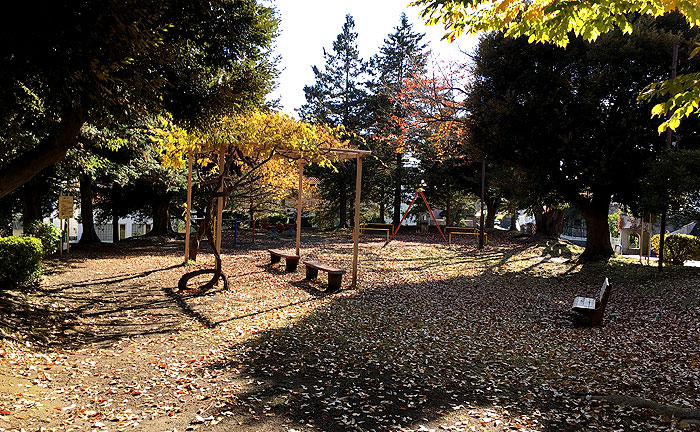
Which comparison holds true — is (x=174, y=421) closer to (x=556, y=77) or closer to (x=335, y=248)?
(x=556, y=77)

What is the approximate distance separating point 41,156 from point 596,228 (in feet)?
52.6

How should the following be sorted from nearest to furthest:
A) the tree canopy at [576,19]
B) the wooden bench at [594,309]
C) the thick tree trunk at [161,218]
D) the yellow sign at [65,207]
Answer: the tree canopy at [576,19] → the wooden bench at [594,309] → the yellow sign at [65,207] → the thick tree trunk at [161,218]

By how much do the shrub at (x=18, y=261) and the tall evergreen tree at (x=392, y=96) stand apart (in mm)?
21857

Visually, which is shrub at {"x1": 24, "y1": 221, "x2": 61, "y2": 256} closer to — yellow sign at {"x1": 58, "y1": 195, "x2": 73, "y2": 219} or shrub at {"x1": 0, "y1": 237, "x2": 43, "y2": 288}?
yellow sign at {"x1": 58, "y1": 195, "x2": 73, "y2": 219}

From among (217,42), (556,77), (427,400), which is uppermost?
(556,77)

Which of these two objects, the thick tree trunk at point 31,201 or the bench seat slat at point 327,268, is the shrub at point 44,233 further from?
the bench seat slat at point 327,268

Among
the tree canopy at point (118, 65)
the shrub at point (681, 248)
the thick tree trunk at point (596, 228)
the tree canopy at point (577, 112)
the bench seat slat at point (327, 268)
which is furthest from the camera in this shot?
the thick tree trunk at point (596, 228)

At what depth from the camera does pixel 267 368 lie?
5203 mm

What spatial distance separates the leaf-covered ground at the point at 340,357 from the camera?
13.3 ft

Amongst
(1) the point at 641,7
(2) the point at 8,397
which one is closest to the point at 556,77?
(1) the point at 641,7

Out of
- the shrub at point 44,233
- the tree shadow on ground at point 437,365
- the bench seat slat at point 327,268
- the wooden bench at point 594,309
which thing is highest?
the shrub at point 44,233

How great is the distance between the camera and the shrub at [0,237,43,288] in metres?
8.12

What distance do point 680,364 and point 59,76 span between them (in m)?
8.27

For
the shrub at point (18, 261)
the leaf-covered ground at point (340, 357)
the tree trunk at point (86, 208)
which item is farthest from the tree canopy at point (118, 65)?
the tree trunk at point (86, 208)
